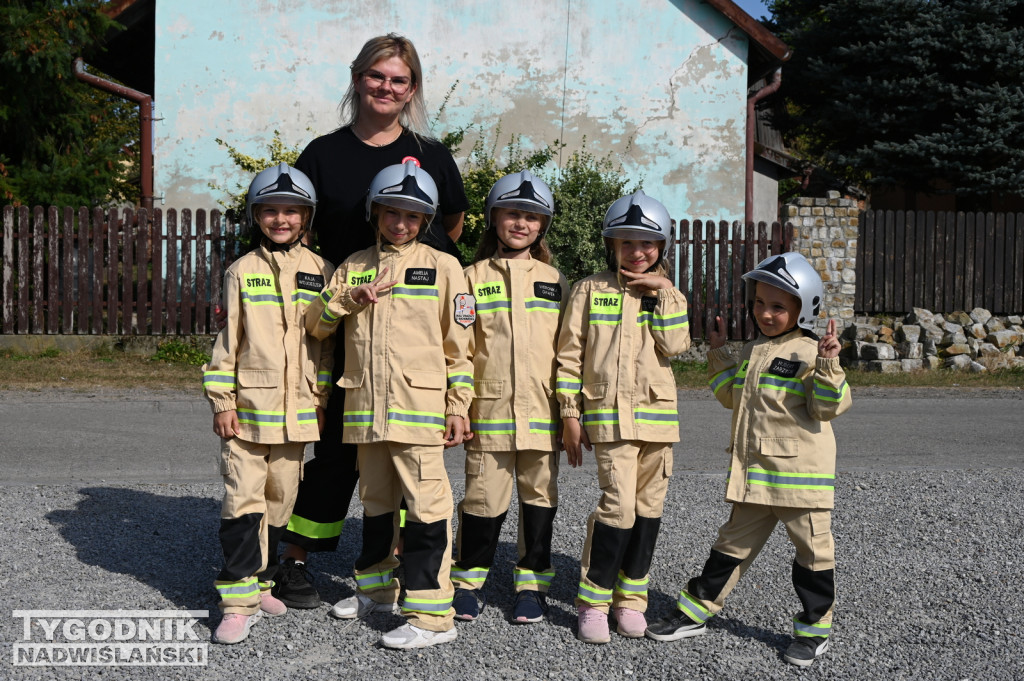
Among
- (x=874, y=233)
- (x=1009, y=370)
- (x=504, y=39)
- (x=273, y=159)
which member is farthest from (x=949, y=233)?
(x=273, y=159)

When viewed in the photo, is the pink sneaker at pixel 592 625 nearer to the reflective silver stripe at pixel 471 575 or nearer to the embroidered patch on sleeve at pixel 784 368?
the reflective silver stripe at pixel 471 575

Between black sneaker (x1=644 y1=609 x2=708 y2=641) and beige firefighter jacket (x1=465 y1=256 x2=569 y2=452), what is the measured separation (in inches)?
30.9

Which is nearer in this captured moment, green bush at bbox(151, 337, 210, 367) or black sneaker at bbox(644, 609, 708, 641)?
black sneaker at bbox(644, 609, 708, 641)

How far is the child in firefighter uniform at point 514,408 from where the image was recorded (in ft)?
13.1

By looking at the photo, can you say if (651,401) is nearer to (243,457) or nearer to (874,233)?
(243,457)

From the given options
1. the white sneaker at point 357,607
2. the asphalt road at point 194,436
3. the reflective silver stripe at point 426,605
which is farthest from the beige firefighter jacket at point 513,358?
the asphalt road at point 194,436

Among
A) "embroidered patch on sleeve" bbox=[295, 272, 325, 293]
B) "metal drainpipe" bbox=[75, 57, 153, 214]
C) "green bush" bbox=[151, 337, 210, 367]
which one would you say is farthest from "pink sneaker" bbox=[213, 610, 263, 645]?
"metal drainpipe" bbox=[75, 57, 153, 214]

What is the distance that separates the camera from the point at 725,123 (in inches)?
613

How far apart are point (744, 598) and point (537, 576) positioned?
91 centimetres

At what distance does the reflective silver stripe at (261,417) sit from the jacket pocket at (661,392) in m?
1.45

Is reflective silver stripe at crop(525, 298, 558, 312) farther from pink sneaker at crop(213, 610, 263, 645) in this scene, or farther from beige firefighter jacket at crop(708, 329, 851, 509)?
pink sneaker at crop(213, 610, 263, 645)

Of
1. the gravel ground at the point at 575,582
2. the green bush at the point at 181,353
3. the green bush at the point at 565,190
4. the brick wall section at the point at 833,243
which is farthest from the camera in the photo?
the brick wall section at the point at 833,243

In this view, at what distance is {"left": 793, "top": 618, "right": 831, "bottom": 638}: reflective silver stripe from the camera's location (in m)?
3.66

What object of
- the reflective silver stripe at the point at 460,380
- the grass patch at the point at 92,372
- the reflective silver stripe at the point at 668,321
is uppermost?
the reflective silver stripe at the point at 668,321
